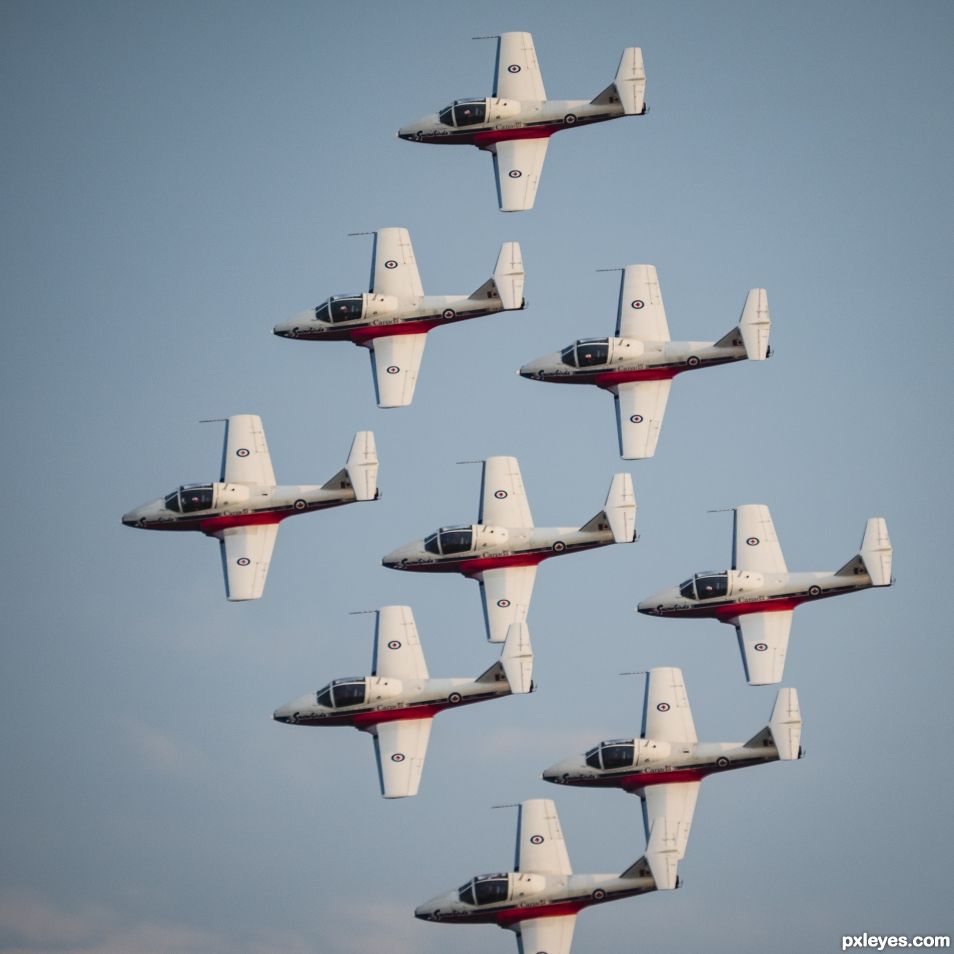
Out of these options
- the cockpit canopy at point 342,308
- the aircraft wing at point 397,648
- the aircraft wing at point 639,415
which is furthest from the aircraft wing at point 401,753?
the cockpit canopy at point 342,308

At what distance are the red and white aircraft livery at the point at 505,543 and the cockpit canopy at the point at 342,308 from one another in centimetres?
762

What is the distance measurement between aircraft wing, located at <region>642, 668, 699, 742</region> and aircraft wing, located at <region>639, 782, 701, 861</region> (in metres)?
1.79

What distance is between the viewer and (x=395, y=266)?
325 ft

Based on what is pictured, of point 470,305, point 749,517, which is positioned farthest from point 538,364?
point 749,517

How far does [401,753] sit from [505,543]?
860 cm

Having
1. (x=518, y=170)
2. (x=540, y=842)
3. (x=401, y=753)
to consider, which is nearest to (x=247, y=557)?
(x=401, y=753)

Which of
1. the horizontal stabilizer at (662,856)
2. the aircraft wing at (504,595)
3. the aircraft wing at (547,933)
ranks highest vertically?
the aircraft wing at (504,595)

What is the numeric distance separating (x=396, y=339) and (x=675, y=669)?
1596cm

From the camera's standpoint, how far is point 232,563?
96438mm

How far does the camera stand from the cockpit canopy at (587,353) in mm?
98312

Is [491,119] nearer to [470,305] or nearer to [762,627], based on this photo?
[470,305]

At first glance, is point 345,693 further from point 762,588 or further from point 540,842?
point 762,588

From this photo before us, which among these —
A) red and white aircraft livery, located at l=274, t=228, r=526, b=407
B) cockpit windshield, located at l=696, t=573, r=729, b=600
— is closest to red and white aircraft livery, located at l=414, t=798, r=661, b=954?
cockpit windshield, located at l=696, t=573, r=729, b=600

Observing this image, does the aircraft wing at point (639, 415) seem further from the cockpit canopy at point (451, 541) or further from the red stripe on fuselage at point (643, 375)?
the cockpit canopy at point (451, 541)
